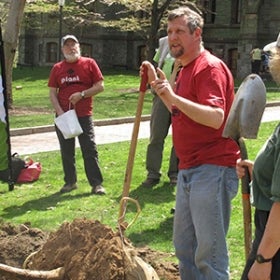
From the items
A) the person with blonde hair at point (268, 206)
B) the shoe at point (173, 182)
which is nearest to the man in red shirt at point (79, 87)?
the shoe at point (173, 182)

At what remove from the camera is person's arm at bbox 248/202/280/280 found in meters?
2.81

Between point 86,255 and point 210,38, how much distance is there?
30.5 metres

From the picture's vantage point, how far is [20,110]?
60.6 feet

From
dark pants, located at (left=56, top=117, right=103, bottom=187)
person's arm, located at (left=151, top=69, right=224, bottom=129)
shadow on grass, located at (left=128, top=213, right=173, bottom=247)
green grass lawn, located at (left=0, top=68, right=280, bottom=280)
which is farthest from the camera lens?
dark pants, located at (left=56, top=117, right=103, bottom=187)

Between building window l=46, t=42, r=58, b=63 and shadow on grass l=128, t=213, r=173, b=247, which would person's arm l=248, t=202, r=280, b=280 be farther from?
building window l=46, t=42, r=58, b=63

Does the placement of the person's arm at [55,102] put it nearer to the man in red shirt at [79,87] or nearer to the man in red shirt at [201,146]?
the man in red shirt at [79,87]

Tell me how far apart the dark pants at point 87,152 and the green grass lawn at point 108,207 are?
239 millimetres

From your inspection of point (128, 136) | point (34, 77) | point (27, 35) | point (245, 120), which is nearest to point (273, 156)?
point (245, 120)

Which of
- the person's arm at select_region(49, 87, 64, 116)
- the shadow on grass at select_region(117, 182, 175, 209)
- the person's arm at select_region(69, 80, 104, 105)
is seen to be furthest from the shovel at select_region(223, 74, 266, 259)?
the person's arm at select_region(49, 87, 64, 116)

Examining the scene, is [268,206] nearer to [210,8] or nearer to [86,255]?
[86,255]

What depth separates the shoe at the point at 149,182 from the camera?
8.23m

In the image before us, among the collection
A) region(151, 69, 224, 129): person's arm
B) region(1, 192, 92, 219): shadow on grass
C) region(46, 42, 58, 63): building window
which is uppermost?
region(151, 69, 224, 129): person's arm

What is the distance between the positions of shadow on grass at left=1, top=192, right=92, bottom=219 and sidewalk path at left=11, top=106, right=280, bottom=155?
3603mm

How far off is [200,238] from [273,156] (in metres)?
1.11
